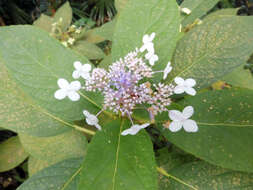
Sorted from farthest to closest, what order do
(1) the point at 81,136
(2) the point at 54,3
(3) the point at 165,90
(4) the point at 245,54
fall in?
1. (2) the point at 54,3
2. (1) the point at 81,136
3. (4) the point at 245,54
4. (3) the point at 165,90

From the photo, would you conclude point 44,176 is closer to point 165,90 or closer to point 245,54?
point 165,90

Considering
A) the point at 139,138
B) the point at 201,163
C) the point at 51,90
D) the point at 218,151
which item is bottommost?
the point at 201,163

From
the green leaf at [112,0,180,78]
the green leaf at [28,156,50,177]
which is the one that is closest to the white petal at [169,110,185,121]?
the green leaf at [112,0,180,78]

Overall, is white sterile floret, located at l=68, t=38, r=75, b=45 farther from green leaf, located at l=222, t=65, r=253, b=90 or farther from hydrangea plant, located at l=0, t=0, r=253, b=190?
green leaf, located at l=222, t=65, r=253, b=90

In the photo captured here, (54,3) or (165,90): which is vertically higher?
(54,3)

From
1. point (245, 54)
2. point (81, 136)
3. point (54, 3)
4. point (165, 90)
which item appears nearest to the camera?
point (165, 90)

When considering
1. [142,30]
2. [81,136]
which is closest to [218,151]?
[142,30]

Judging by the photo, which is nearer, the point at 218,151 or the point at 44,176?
the point at 218,151
